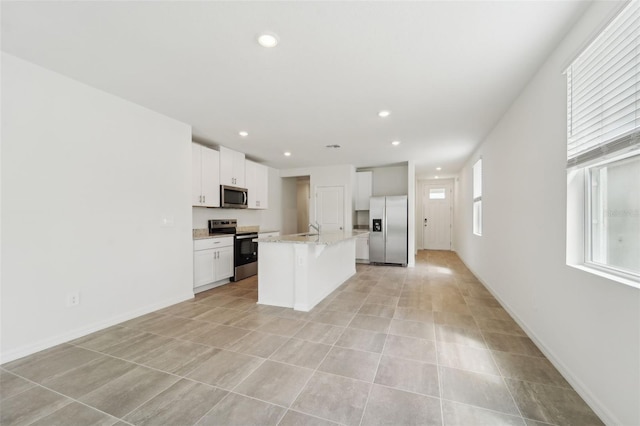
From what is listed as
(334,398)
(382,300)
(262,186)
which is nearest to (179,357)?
(334,398)

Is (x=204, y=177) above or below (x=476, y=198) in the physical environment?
above

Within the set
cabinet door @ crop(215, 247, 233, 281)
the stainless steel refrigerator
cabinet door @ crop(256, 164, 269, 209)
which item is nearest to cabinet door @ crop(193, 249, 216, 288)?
cabinet door @ crop(215, 247, 233, 281)

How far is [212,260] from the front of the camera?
422 centimetres

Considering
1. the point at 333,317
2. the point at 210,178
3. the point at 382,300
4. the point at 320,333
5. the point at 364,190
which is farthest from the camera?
the point at 364,190

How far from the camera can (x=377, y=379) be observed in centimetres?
187

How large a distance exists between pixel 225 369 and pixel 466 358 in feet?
6.38

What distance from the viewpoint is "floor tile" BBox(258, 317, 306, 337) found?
2.65 m

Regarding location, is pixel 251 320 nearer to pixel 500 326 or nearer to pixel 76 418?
pixel 76 418

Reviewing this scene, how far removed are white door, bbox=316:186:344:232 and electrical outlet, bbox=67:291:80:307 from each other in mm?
4659

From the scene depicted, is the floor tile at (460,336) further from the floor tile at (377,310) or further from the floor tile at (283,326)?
the floor tile at (283,326)

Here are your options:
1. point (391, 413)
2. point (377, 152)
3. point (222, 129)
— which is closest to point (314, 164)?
point (377, 152)

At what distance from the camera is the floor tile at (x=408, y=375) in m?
1.78

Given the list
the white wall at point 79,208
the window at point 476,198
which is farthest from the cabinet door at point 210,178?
the window at point 476,198

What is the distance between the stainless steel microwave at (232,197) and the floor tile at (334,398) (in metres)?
3.51
